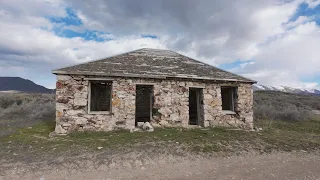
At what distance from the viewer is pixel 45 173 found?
4.48 m

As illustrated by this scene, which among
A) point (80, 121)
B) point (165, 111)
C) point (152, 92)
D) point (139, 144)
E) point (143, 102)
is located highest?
point (152, 92)

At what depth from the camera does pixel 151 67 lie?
1022 cm

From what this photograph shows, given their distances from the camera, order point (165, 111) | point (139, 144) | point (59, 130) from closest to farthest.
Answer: point (139, 144) < point (59, 130) < point (165, 111)

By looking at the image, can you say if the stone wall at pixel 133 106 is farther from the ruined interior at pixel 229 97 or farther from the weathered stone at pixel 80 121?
the ruined interior at pixel 229 97

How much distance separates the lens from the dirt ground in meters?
4.45

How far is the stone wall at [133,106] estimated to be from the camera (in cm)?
848

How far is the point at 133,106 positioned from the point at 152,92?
113cm

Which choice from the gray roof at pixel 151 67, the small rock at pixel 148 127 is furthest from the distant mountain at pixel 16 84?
the small rock at pixel 148 127

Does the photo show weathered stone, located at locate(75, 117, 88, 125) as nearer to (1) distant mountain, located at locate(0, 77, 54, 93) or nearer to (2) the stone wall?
(2) the stone wall

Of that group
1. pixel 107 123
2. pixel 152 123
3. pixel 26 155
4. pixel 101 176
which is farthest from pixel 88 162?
pixel 152 123

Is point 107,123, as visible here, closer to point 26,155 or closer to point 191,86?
point 26,155

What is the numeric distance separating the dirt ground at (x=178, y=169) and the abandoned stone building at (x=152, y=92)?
3.65 m

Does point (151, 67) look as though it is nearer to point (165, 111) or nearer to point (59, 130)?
point (165, 111)

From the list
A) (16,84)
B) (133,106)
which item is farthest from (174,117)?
(16,84)
